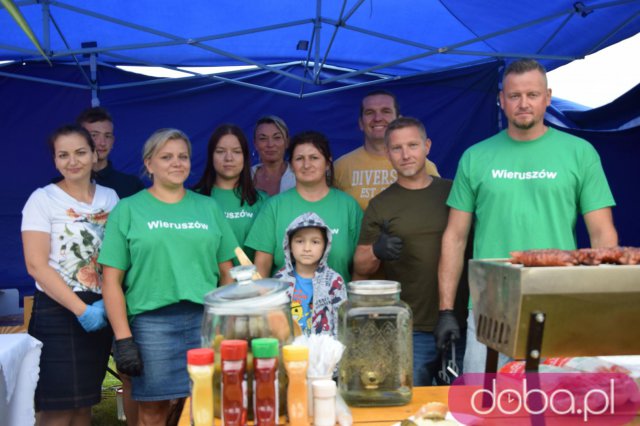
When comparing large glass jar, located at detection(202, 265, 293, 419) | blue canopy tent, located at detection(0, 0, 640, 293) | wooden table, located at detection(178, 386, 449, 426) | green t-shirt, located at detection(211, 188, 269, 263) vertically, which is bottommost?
wooden table, located at detection(178, 386, 449, 426)

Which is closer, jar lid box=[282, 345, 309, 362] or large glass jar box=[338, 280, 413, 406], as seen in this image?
jar lid box=[282, 345, 309, 362]

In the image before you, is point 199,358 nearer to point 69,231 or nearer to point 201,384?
point 201,384

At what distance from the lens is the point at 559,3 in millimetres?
4625

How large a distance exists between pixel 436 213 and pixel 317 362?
1.67 meters

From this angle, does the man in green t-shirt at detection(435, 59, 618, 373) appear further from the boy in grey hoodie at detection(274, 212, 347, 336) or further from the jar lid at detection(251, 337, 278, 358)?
the jar lid at detection(251, 337, 278, 358)

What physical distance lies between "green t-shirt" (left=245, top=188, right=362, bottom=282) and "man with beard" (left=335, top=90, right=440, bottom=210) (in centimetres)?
40

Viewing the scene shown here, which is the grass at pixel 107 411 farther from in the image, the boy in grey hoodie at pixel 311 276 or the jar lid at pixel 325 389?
the jar lid at pixel 325 389

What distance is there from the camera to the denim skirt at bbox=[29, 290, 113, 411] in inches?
125

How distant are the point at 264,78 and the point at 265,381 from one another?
4776 millimetres

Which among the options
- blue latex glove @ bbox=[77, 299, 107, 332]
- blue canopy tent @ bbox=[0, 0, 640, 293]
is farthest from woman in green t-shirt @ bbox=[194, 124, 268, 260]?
blue canopy tent @ bbox=[0, 0, 640, 293]

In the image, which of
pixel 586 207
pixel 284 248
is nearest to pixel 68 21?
pixel 284 248

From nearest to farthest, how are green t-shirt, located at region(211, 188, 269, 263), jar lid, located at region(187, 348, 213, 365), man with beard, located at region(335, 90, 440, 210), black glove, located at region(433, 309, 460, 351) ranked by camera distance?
jar lid, located at region(187, 348, 213, 365)
black glove, located at region(433, 309, 460, 351)
green t-shirt, located at region(211, 188, 269, 263)
man with beard, located at region(335, 90, 440, 210)

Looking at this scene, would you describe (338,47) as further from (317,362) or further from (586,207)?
(317,362)

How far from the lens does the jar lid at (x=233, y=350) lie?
5.11 feet
